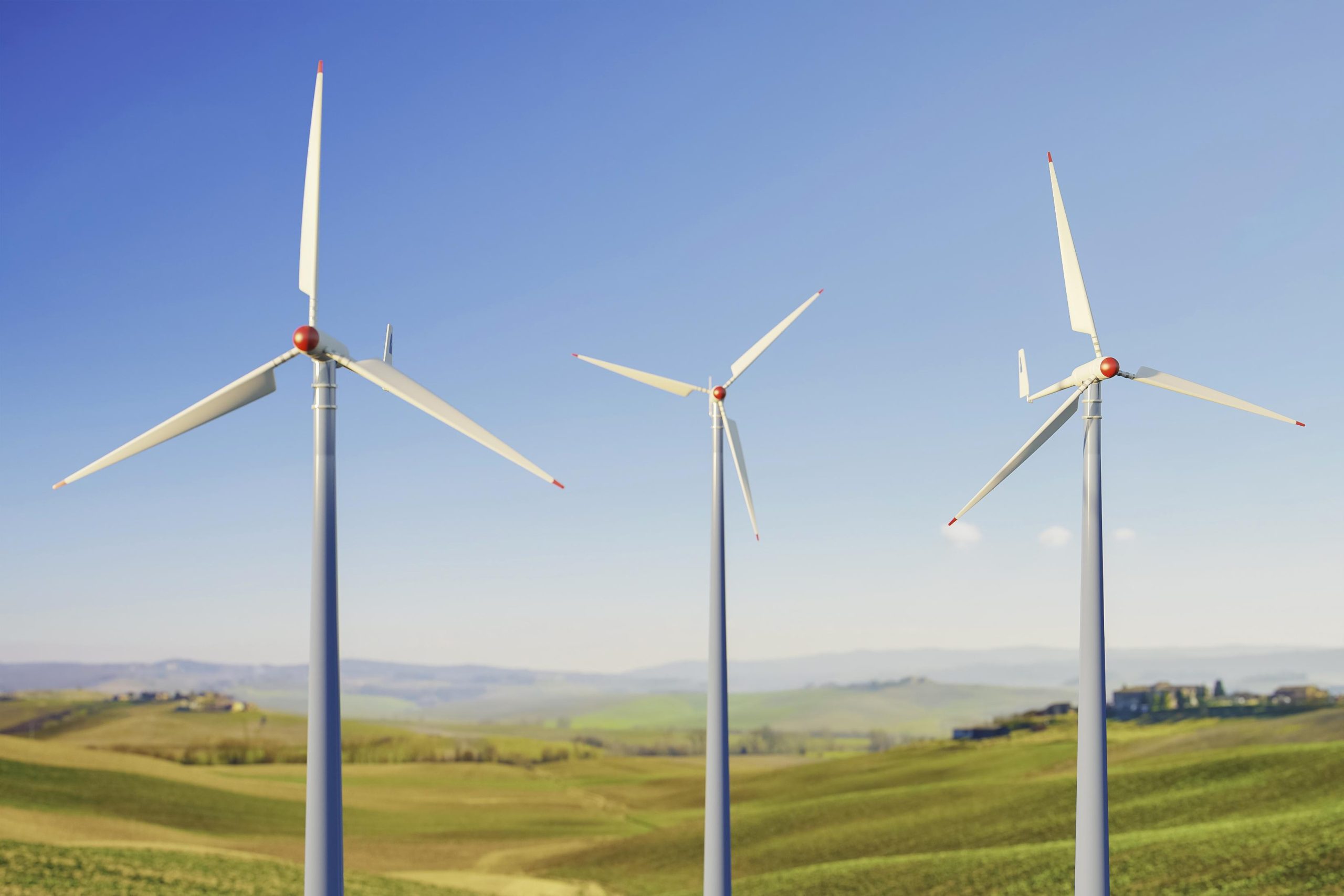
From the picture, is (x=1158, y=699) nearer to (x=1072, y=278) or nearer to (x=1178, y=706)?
(x=1178, y=706)

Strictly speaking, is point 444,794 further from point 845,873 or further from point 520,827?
point 845,873

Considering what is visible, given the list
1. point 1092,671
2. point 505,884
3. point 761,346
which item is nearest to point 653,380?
point 761,346

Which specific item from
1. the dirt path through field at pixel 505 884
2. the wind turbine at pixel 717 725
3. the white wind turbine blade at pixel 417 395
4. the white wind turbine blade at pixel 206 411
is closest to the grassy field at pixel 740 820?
the dirt path through field at pixel 505 884

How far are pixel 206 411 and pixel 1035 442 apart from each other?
782 inches

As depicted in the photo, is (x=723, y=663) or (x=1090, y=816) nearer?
(x=1090, y=816)

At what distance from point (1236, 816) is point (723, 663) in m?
45.2

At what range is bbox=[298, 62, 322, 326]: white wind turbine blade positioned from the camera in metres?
21.2

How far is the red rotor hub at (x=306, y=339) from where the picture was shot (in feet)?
61.4

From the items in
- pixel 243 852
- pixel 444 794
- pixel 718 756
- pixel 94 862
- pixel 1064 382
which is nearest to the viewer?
pixel 1064 382

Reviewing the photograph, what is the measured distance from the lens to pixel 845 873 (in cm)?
4972

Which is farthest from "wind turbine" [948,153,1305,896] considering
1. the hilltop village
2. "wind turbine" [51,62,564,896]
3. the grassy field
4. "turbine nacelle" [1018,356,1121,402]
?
the hilltop village

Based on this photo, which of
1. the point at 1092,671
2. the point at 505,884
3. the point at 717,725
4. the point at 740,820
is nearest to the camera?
the point at 1092,671

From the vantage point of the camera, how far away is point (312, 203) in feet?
71.9

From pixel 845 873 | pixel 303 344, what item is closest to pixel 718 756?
pixel 303 344
